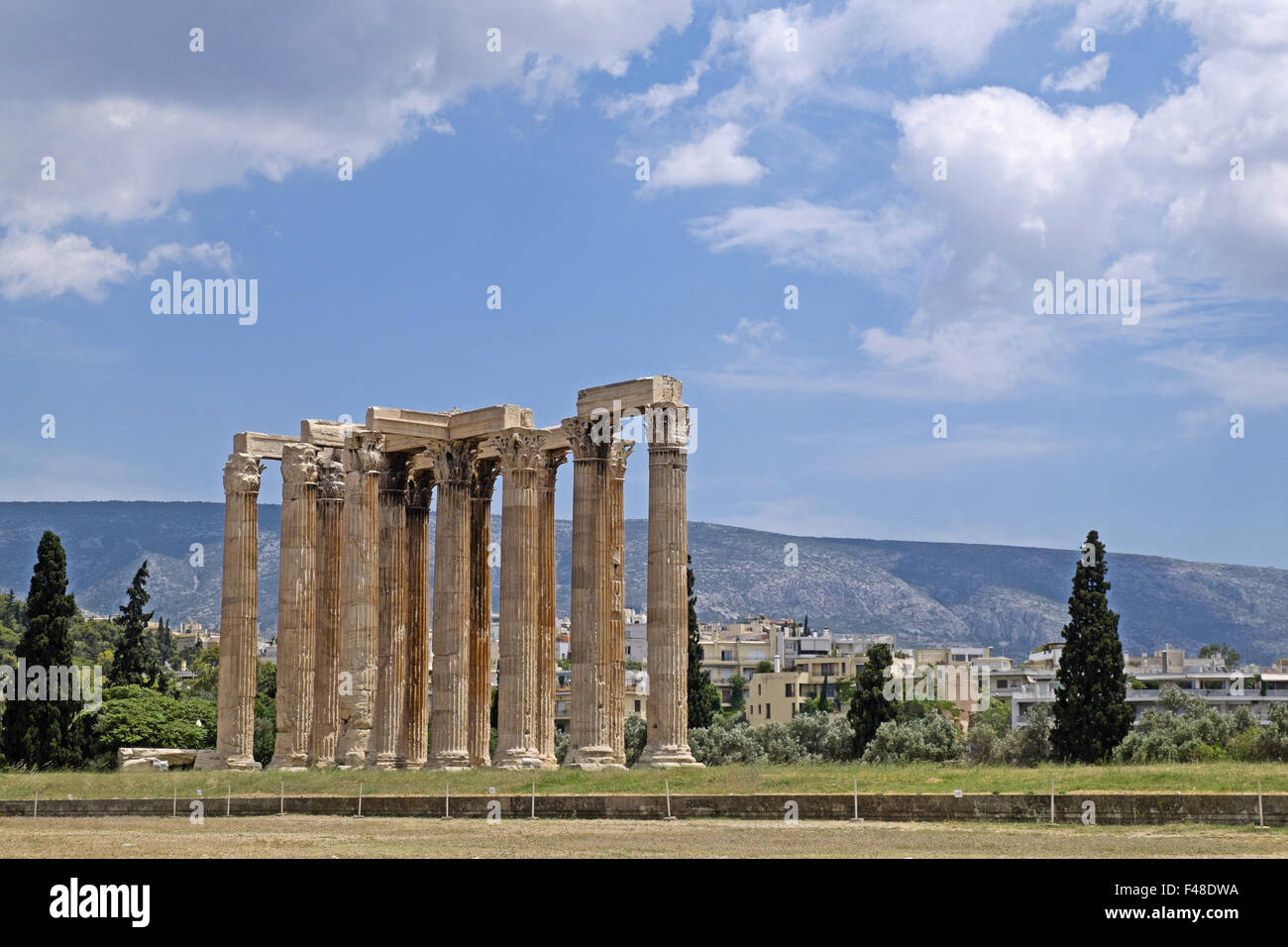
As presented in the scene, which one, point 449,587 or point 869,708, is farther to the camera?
point 869,708

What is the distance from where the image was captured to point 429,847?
97.0 ft

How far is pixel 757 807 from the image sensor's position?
37.3m

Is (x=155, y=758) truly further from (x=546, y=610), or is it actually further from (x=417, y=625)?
(x=546, y=610)

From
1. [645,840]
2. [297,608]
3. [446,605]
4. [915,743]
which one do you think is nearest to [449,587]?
[446,605]

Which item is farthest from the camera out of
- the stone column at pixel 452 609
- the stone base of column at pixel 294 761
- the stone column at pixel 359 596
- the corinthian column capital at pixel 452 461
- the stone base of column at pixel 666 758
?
the stone base of column at pixel 294 761

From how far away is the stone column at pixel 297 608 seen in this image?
5838 centimetres

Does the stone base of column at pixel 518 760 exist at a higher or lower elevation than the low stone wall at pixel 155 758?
higher

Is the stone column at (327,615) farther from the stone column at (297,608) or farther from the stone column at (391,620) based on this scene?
the stone column at (391,620)

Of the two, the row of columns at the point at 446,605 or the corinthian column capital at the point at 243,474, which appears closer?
the row of columns at the point at 446,605

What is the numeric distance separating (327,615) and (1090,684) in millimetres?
30751

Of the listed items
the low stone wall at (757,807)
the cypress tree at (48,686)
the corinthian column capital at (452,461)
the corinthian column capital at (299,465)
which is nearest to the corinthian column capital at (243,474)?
the corinthian column capital at (299,465)

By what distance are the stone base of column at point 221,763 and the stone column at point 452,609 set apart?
8.23 m
